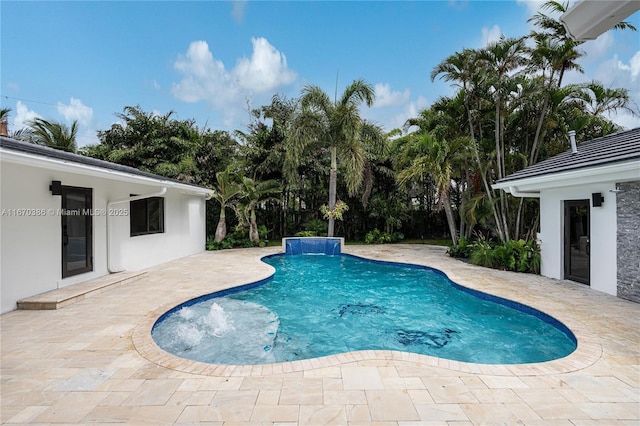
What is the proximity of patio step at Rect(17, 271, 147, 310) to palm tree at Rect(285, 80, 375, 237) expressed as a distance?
8755mm

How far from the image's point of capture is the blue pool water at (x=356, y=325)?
4.72m

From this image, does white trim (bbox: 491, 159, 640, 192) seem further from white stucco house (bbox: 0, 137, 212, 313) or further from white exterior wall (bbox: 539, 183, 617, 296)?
white stucco house (bbox: 0, 137, 212, 313)

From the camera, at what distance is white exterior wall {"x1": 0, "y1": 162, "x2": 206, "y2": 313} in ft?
18.0

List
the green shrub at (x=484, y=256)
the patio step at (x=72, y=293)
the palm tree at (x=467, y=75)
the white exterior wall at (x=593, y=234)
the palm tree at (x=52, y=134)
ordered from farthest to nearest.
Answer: the palm tree at (x=52, y=134) → the palm tree at (x=467, y=75) → the green shrub at (x=484, y=256) → the white exterior wall at (x=593, y=234) → the patio step at (x=72, y=293)

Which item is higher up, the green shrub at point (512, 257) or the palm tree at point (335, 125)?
the palm tree at point (335, 125)

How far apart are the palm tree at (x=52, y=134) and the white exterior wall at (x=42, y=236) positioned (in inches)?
468

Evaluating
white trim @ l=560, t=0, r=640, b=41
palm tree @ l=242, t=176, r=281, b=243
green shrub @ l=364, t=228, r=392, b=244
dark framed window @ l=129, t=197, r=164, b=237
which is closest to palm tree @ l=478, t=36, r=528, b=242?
green shrub @ l=364, t=228, r=392, b=244

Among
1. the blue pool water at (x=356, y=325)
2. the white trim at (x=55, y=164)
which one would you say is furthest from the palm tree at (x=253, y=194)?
the white trim at (x=55, y=164)

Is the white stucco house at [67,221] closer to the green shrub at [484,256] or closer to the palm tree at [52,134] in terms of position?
the green shrub at [484,256]

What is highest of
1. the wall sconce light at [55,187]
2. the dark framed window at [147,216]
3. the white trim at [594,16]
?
the white trim at [594,16]

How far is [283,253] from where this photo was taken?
45.7 feet

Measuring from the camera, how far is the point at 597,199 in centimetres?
682

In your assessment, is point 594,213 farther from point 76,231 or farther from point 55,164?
point 76,231

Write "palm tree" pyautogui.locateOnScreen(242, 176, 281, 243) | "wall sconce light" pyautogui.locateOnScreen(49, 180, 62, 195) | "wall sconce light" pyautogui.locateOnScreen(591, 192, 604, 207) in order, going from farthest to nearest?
"palm tree" pyautogui.locateOnScreen(242, 176, 281, 243) → "wall sconce light" pyautogui.locateOnScreen(591, 192, 604, 207) → "wall sconce light" pyautogui.locateOnScreen(49, 180, 62, 195)
